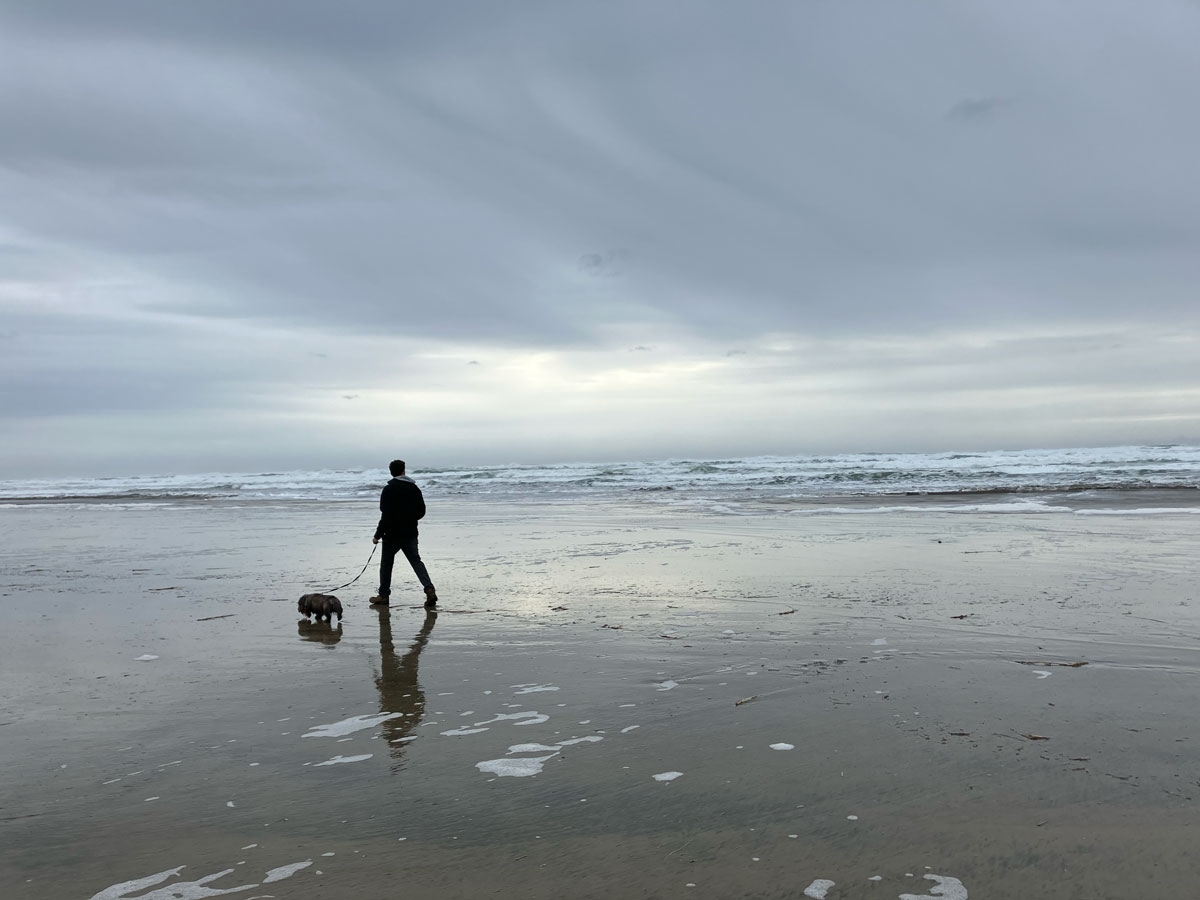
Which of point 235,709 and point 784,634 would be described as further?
point 784,634

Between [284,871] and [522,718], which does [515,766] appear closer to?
[522,718]

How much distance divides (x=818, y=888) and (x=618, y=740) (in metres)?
1.81

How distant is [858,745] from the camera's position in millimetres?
4625

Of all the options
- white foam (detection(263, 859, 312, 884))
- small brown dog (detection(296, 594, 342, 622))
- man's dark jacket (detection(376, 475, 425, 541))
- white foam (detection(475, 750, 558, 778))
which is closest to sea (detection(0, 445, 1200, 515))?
man's dark jacket (detection(376, 475, 425, 541))

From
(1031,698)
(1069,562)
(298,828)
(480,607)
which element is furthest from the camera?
(1069,562)

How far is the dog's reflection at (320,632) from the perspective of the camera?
7.98 meters

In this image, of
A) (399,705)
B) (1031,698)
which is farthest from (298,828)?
(1031,698)

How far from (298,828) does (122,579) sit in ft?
33.2

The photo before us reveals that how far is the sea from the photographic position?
25688 mm

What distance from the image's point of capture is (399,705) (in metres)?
5.70

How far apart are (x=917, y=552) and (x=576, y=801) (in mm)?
10633

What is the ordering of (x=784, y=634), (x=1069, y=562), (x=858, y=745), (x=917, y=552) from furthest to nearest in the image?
(x=917, y=552) → (x=1069, y=562) → (x=784, y=634) → (x=858, y=745)

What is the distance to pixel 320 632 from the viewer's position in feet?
27.3

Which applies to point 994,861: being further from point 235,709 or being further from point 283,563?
point 283,563
